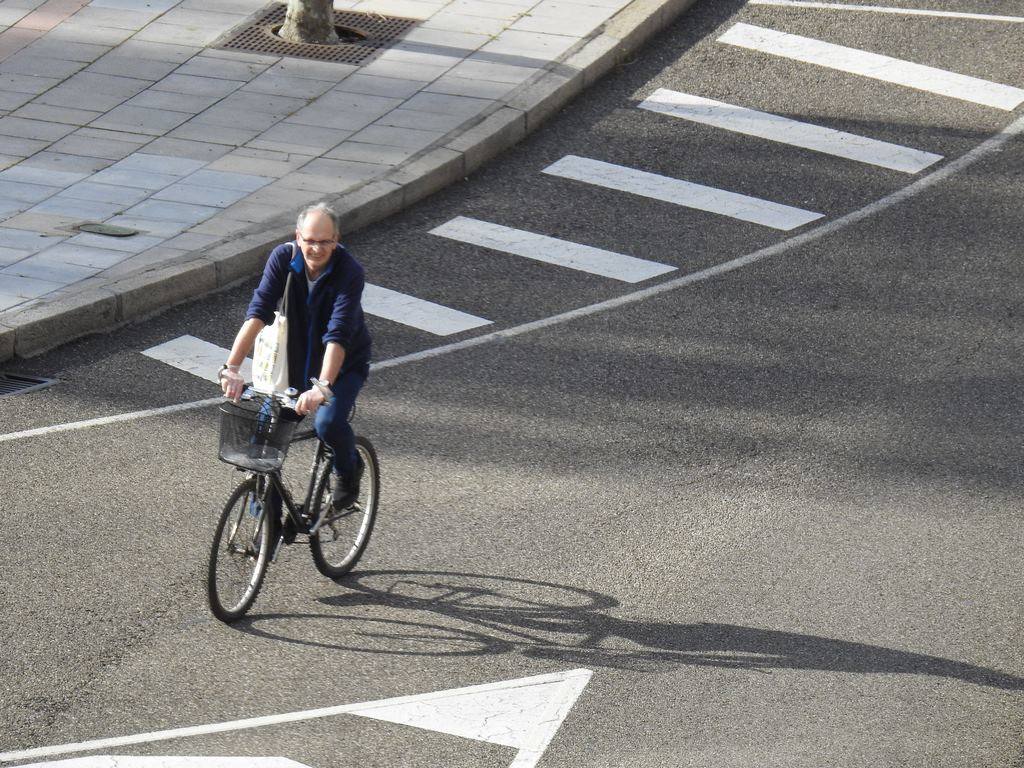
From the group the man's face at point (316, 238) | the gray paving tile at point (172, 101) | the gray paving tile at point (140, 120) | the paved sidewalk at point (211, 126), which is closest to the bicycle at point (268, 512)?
the man's face at point (316, 238)

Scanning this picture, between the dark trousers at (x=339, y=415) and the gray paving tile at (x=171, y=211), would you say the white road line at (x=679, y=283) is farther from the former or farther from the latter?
the gray paving tile at (x=171, y=211)

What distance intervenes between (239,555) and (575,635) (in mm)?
1594

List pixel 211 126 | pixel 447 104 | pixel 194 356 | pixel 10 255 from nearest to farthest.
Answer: pixel 194 356 → pixel 10 255 → pixel 211 126 → pixel 447 104

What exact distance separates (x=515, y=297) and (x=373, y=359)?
145 cm

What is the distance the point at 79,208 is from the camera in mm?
11727

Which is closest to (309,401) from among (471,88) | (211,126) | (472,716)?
(472,716)

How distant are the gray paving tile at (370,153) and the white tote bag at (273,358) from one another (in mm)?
6307

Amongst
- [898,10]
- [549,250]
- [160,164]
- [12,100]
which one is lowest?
[549,250]

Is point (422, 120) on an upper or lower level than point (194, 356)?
upper

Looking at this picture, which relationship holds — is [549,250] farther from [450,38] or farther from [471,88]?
[450,38]

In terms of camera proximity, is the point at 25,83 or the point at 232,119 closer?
the point at 232,119

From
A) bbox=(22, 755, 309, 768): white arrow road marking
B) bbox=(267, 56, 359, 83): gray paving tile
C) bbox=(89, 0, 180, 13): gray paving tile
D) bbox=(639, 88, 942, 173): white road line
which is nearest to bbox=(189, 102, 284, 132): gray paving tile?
bbox=(267, 56, 359, 83): gray paving tile

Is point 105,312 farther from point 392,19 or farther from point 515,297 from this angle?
point 392,19

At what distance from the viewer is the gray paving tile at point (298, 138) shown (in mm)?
12969
